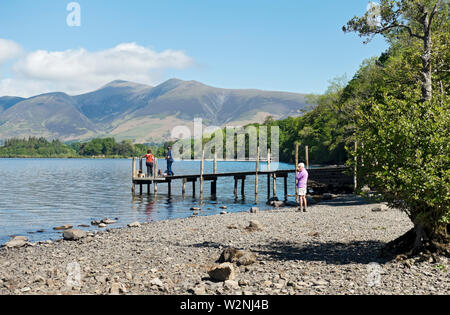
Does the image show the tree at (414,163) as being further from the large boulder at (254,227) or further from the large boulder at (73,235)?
the large boulder at (73,235)

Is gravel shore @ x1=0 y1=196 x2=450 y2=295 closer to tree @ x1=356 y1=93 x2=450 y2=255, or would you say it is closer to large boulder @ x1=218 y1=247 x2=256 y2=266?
large boulder @ x1=218 y1=247 x2=256 y2=266

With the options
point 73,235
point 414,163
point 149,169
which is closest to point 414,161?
point 414,163

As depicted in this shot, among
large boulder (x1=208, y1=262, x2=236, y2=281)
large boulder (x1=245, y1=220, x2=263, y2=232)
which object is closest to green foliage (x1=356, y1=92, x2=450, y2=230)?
large boulder (x1=208, y1=262, x2=236, y2=281)

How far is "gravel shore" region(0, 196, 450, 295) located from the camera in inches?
355

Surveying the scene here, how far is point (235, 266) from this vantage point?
10805mm

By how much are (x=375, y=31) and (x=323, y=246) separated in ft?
23.6

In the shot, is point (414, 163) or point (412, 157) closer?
point (414, 163)

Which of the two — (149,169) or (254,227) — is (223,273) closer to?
(254,227)

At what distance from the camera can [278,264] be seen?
36.0 ft

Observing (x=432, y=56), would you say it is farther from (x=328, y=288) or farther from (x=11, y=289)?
(x=11, y=289)

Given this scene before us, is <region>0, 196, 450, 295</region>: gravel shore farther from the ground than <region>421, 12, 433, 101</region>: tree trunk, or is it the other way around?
<region>421, 12, 433, 101</region>: tree trunk

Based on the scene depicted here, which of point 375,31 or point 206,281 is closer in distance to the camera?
point 206,281

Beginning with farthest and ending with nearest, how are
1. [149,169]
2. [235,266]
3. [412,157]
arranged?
[149,169]
[235,266]
[412,157]
